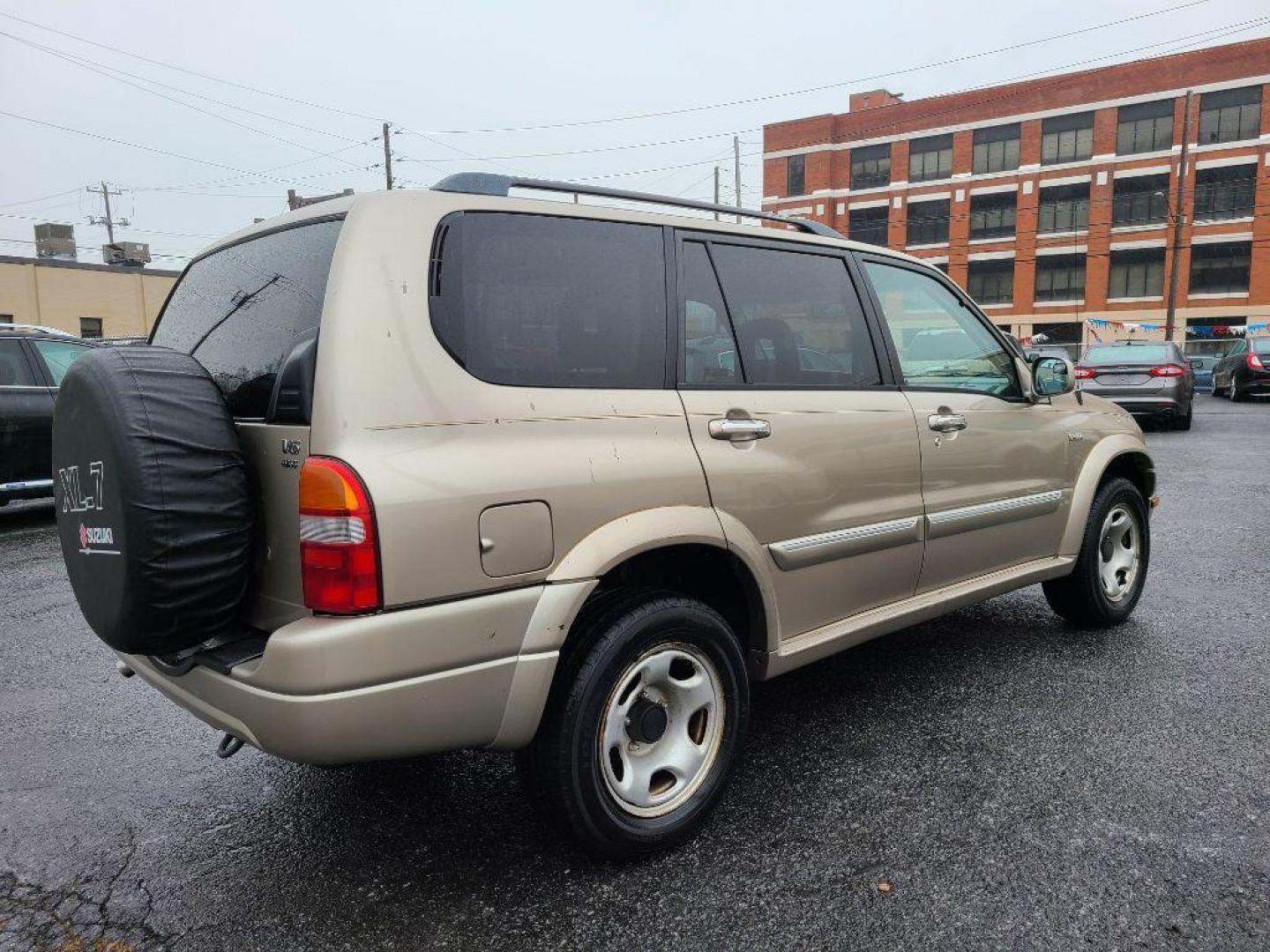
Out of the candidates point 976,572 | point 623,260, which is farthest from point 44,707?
point 976,572

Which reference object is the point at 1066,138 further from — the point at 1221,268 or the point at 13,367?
the point at 13,367

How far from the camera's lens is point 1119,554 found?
4.48 metres

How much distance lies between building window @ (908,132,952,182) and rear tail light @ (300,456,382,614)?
53.4 metres

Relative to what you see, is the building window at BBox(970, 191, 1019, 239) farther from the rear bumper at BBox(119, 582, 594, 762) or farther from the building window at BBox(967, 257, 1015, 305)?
the rear bumper at BBox(119, 582, 594, 762)

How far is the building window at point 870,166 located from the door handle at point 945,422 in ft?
171

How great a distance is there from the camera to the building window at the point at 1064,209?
45.2m

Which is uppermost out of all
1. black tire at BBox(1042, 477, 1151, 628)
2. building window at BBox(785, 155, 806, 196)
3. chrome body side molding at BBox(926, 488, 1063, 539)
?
building window at BBox(785, 155, 806, 196)

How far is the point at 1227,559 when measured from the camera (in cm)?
582

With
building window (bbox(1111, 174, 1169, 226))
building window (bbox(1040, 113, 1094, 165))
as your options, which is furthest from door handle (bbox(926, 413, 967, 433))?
building window (bbox(1040, 113, 1094, 165))

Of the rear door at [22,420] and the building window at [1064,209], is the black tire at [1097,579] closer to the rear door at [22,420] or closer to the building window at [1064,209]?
the rear door at [22,420]

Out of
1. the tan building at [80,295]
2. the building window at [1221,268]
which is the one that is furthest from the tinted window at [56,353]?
the building window at [1221,268]

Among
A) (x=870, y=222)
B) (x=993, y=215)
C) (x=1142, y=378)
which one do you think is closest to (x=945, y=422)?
(x=1142, y=378)

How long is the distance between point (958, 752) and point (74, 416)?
2937mm

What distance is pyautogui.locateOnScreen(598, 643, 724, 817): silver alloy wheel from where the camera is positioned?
95.3 inches
